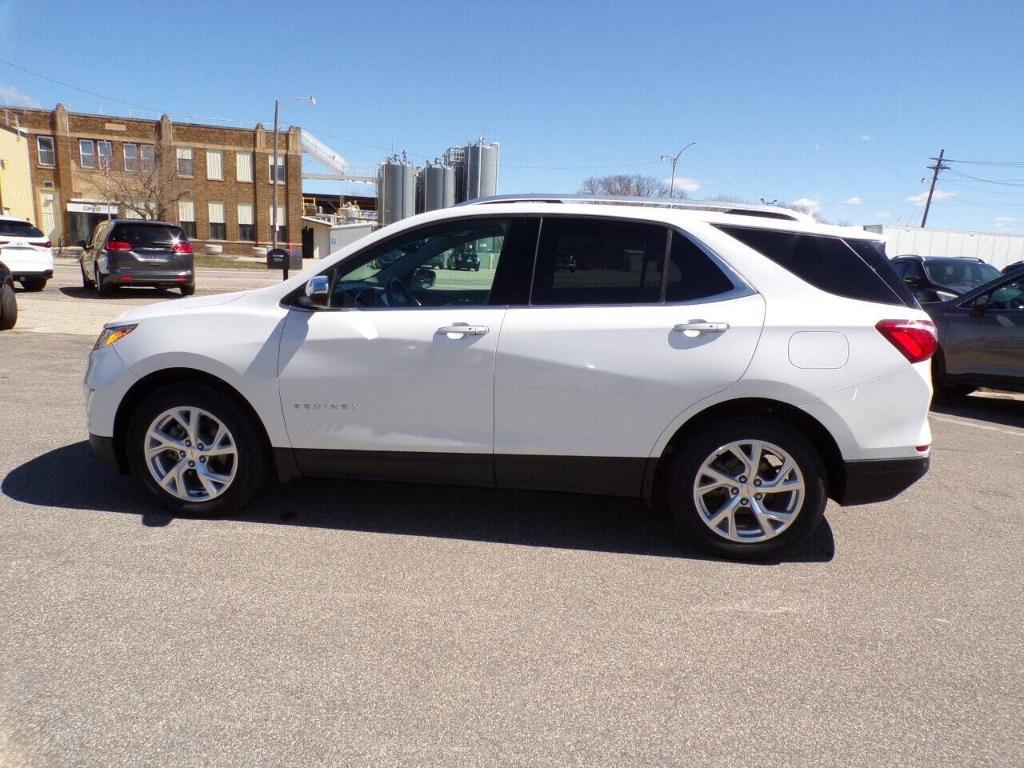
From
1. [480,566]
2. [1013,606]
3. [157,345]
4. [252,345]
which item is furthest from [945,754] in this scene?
[157,345]

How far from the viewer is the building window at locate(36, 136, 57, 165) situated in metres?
51.3

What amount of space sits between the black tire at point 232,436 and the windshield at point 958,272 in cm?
1304

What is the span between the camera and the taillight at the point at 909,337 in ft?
12.0

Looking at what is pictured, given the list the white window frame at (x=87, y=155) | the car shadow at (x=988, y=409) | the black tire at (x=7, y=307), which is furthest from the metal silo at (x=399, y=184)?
the white window frame at (x=87, y=155)

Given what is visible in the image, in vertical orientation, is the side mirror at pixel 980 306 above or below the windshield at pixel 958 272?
below

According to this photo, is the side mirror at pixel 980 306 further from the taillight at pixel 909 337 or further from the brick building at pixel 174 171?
the brick building at pixel 174 171

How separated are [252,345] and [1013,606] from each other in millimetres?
3966

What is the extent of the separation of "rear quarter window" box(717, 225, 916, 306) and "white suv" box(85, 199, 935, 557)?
1cm

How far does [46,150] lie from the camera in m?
51.5

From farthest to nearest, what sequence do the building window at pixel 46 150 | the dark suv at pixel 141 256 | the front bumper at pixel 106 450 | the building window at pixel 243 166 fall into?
the building window at pixel 243 166
the building window at pixel 46 150
the dark suv at pixel 141 256
the front bumper at pixel 106 450

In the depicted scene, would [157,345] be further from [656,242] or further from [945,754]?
[945,754]

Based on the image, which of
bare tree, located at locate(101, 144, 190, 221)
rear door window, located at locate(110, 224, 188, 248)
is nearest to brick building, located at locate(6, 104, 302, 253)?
bare tree, located at locate(101, 144, 190, 221)

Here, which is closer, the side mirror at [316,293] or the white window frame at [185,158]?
the side mirror at [316,293]

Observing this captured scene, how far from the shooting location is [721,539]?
3.85 metres
